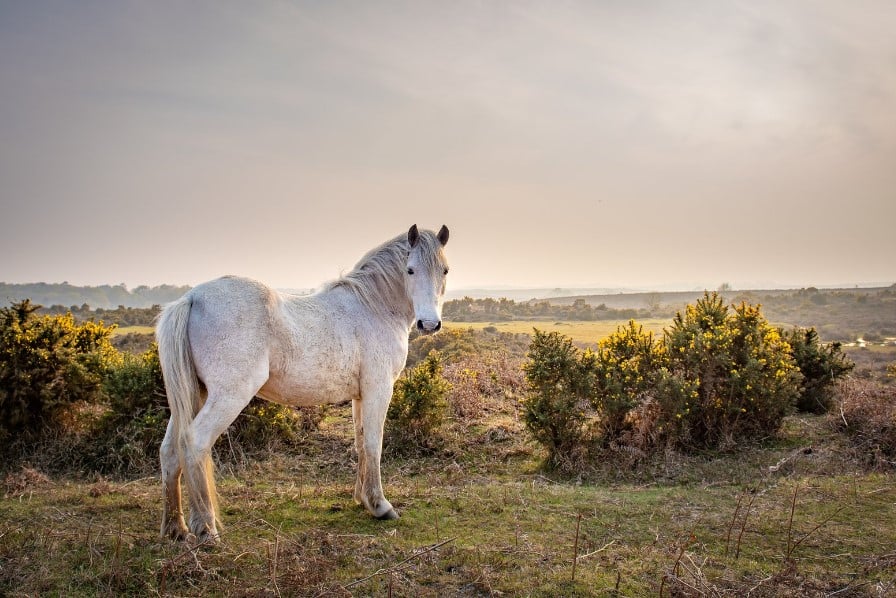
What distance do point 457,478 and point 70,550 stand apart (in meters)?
3.91

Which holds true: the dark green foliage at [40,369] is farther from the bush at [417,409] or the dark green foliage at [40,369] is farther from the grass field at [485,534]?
the bush at [417,409]

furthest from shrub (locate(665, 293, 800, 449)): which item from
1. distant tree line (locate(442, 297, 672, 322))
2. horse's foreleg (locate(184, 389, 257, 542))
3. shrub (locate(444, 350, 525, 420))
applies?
distant tree line (locate(442, 297, 672, 322))

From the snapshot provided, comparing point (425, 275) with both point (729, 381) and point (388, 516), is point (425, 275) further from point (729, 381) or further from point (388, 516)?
point (729, 381)

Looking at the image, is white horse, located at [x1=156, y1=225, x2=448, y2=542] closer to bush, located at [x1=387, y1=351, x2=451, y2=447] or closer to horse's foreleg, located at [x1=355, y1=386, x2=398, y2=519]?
horse's foreleg, located at [x1=355, y1=386, x2=398, y2=519]

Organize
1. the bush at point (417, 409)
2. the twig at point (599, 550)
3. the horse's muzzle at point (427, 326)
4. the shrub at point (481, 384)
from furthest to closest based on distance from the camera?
the shrub at point (481, 384)
the bush at point (417, 409)
the horse's muzzle at point (427, 326)
the twig at point (599, 550)

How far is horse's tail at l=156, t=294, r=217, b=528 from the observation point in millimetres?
3777

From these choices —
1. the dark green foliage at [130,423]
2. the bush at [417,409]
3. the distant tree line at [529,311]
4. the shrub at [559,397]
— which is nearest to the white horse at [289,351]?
the bush at [417,409]

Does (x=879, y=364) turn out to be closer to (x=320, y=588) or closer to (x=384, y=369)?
(x=384, y=369)

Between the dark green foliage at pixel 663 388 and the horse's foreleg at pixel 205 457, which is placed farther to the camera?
the dark green foliage at pixel 663 388

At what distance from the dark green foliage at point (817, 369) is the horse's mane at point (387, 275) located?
7.26 m

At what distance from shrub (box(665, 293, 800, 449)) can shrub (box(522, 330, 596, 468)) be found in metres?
1.26

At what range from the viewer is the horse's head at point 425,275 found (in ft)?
15.5

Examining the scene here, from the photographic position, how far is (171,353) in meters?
3.82

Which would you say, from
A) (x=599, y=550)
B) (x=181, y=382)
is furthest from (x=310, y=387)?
(x=599, y=550)
